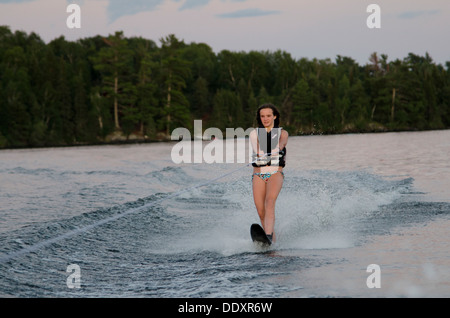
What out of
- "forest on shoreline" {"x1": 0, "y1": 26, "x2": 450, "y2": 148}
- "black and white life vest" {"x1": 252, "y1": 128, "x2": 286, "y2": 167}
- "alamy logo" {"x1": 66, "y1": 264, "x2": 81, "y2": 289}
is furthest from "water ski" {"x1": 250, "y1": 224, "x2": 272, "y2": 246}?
"forest on shoreline" {"x1": 0, "y1": 26, "x2": 450, "y2": 148}

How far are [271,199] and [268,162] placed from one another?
0.45 meters

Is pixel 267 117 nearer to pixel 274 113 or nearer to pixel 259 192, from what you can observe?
pixel 274 113

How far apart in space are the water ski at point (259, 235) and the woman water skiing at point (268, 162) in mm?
234

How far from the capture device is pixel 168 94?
78438 millimetres

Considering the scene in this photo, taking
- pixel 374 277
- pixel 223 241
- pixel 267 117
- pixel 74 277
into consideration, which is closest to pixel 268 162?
pixel 267 117

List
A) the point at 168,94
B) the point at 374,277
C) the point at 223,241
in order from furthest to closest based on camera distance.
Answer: the point at 168,94 < the point at 223,241 < the point at 374,277

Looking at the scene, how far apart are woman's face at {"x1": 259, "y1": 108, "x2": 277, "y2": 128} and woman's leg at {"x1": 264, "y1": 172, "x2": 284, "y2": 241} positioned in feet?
2.05

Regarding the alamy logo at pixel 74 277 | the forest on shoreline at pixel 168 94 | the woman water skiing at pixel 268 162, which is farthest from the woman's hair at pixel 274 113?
the forest on shoreline at pixel 168 94

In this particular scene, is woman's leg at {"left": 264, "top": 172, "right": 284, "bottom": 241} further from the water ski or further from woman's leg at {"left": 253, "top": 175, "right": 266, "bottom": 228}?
the water ski

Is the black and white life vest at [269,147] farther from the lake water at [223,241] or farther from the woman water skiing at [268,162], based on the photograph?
the lake water at [223,241]
